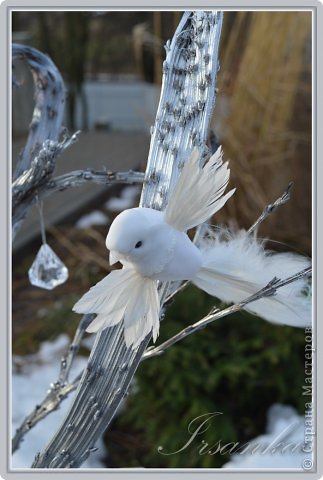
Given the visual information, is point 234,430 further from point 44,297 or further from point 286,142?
point 44,297

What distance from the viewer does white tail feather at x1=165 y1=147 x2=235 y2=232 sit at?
0.37m

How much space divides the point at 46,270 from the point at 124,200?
1.90m

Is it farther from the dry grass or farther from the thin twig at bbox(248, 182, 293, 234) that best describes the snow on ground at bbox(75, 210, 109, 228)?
the thin twig at bbox(248, 182, 293, 234)

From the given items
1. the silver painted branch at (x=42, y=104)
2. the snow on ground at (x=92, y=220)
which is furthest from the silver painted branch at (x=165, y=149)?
the snow on ground at (x=92, y=220)

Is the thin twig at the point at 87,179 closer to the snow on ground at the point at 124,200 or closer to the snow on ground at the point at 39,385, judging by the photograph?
the snow on ground at the point at 39,385

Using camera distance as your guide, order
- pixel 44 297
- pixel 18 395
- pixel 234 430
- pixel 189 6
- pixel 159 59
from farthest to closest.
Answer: pixel 44 297 → pixel 159 59 → pixel 18 395 → pixel 234 430 → pixel 189 6

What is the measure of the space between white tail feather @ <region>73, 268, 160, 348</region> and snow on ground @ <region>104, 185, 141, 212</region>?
1881 millimetres

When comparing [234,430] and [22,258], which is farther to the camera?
[22,258]

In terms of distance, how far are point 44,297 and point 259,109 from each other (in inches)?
33.8

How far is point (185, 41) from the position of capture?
0.44 meters

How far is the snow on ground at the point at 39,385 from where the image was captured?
1154 millimetres

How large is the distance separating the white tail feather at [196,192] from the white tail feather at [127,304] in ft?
0.14

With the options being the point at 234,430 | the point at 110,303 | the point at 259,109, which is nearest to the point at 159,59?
the point at 259,109

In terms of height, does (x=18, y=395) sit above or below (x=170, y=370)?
below
